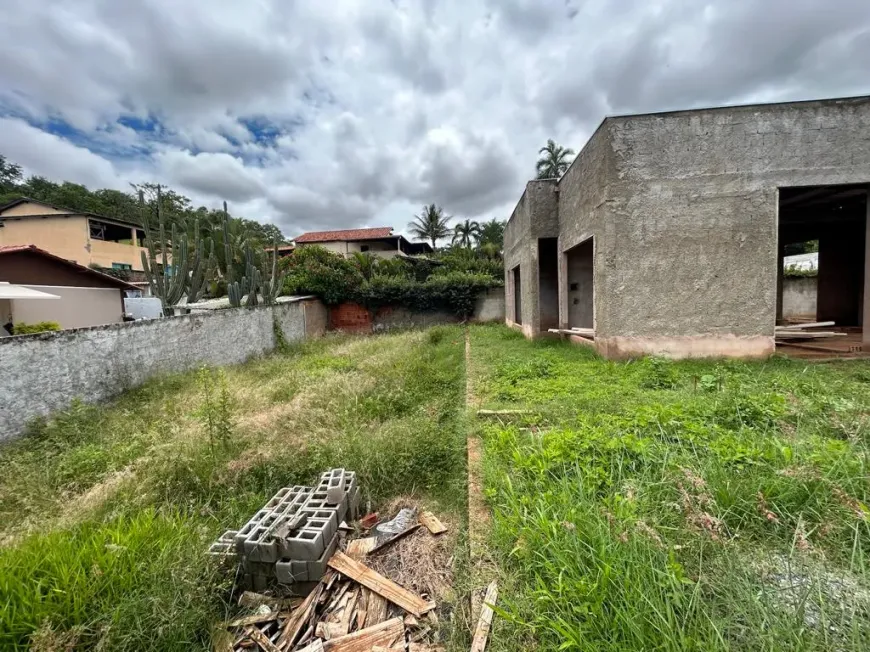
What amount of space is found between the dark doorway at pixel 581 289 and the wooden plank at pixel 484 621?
928 cm

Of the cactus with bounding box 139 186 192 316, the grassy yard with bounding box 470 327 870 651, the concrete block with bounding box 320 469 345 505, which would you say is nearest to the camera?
the grassy yard with bounding box 470 327 870 651

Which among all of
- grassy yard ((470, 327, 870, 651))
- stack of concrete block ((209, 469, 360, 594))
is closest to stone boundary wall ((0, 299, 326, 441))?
stack of concrete block ((209, 469, 360, 594))

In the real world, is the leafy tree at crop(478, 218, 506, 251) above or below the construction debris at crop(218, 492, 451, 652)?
above

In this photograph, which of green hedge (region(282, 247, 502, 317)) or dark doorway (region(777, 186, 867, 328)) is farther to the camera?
green hedge (region(282, 247, 502, 317))

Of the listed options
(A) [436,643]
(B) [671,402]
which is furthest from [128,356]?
(B) [671,402]

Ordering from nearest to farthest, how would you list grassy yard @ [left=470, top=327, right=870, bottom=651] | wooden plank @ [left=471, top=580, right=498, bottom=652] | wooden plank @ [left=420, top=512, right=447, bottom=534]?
grassy yard @ [left=470, top=327, right=870, bottom=651], wooden plank @ [left=471, top=580, right=498, bottom=652], wooden plank @ [left=420, top=512, right=447, bottom=534]

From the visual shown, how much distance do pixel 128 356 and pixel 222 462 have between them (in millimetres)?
4475

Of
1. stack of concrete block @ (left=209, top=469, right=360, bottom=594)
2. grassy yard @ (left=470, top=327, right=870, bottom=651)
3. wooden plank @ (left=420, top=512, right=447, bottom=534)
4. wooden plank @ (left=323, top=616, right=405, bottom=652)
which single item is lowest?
wooden plank @ (left=323, top=616, right=405, bottom=652)

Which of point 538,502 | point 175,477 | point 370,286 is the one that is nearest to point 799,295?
point 370,286

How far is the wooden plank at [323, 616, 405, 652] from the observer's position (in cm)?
191

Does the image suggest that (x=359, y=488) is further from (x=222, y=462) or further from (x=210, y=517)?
(x=222, y=462)

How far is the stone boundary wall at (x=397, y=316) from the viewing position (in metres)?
17.1

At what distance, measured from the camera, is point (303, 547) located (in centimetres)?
→ 232

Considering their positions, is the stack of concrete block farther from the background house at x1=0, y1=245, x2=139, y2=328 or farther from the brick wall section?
the brick wall section
